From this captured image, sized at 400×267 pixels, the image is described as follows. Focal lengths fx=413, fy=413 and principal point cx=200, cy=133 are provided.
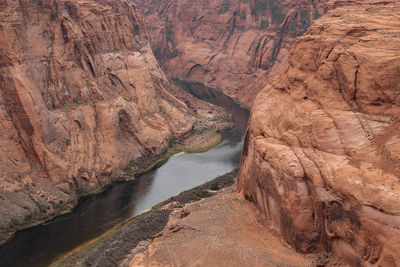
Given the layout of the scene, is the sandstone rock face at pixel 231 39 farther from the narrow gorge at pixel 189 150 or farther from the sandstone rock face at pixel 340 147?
the sandstone rock face at pixel 340 147

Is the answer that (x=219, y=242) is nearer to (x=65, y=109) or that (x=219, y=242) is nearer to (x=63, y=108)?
(x=65, y=109)

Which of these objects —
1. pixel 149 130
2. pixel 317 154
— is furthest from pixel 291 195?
pixel 149 130

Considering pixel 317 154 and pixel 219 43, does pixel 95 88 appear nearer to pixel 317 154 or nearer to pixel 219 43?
pixel 317 154

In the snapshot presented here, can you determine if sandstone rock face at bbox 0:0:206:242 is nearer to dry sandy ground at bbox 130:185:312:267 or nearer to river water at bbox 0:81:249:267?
river water at bbox 0:81:249:267

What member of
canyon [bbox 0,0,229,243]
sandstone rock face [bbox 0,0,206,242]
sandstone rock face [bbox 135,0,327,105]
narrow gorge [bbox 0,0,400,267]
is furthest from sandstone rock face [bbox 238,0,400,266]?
sandstone rock face [bbox 135,0,327,105]

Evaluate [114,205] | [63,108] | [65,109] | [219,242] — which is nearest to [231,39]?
[65,109]
